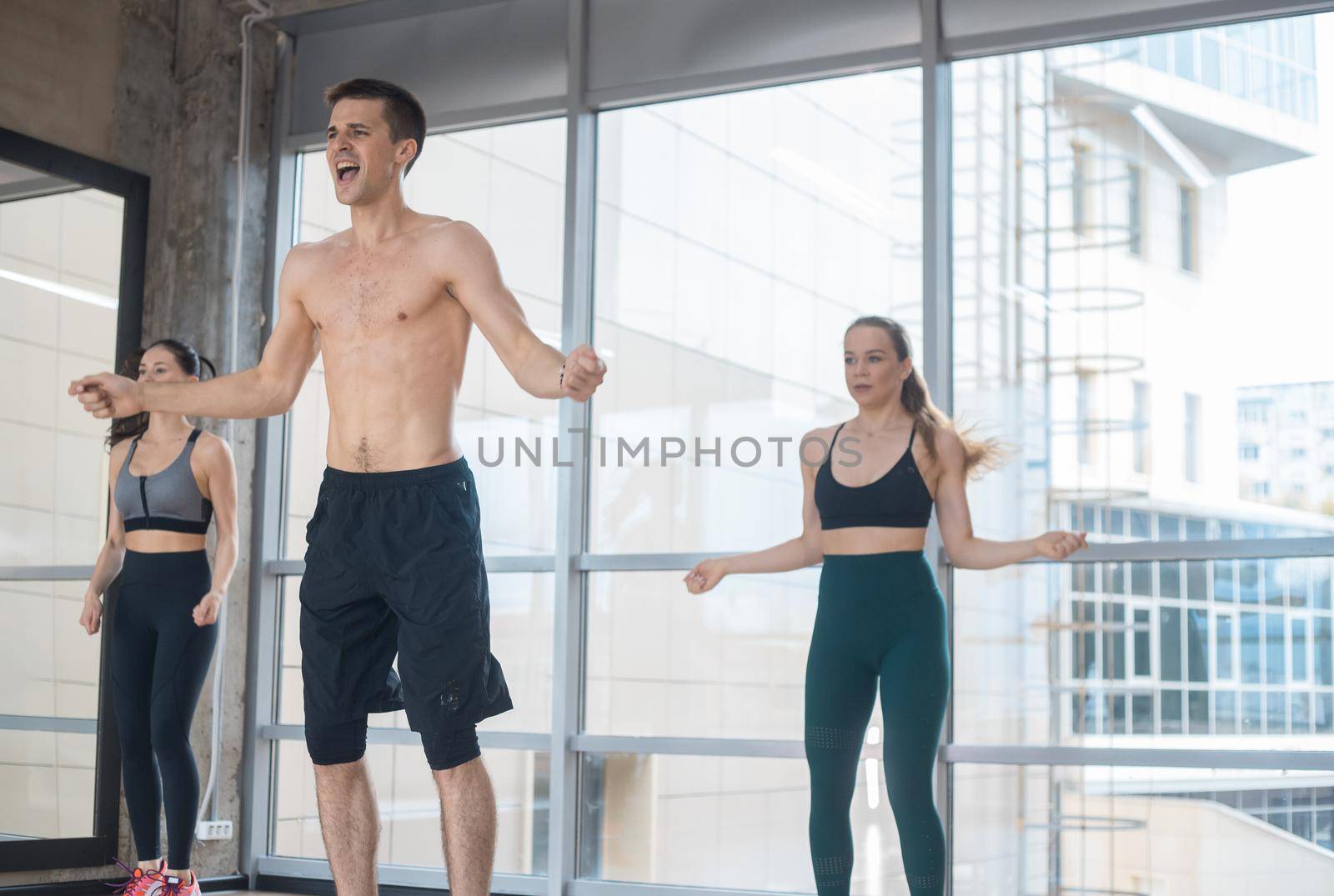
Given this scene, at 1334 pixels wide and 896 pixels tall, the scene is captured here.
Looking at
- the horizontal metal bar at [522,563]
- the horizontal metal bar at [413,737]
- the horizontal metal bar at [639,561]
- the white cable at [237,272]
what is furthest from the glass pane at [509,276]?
the horizontal metal bar at [413,737]

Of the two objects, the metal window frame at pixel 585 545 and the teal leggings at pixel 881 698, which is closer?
the teal leggings at pixel 881 698

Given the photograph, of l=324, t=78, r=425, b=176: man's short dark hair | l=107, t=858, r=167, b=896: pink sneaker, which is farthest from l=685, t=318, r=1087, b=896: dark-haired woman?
l=107, t=858, r=167, b=896: pink sneaker

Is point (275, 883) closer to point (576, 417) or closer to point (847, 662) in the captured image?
point (576, 417)

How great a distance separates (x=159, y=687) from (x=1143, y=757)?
2.59 metres

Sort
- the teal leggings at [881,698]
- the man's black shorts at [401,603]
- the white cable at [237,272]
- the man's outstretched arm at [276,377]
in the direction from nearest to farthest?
1. the man's black shorts at [401,603]
2. the man's outstretched arm at [276,377]
3. the teal leggings at [881,698]
4. the white cable at [237,272]

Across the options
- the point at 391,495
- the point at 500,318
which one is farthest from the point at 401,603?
the point at 500,318

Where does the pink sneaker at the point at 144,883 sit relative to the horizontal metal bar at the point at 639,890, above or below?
above

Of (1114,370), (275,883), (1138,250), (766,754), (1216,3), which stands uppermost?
(1216,3)

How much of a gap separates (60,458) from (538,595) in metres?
1.54

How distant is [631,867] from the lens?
4059mm

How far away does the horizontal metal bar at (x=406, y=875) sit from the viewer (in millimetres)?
4133

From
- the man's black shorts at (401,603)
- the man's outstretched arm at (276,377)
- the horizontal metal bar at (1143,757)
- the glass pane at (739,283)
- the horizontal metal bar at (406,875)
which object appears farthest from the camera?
the horizontal metal bar at (406,875)

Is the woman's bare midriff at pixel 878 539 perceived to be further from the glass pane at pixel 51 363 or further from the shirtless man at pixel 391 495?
the glass pane at pixel 51 363

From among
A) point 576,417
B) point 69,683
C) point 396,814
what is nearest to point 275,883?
point 396,814
